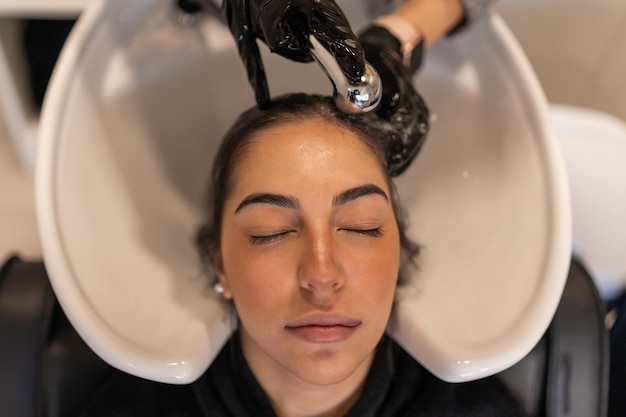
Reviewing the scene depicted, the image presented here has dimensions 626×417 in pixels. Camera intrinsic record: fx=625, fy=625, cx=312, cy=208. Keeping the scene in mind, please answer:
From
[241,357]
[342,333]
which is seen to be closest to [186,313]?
[241,357]

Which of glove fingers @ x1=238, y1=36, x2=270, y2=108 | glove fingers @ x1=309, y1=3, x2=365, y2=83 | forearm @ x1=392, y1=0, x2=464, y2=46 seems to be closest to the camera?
glove fingers @ x1=309, y1=3, x2=365, y2=83

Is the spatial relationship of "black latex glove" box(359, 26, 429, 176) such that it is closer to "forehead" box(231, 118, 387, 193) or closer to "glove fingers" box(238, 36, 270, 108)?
"forehead" box(231, 118, 387, 193)

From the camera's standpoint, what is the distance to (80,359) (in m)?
0.90

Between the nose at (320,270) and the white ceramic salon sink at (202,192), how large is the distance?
0.59 feet

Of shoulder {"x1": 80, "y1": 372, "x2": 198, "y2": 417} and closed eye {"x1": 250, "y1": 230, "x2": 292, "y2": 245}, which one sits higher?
closed eye {"x1": 250, "y1": 230, "x2": 292, "y2": 245}

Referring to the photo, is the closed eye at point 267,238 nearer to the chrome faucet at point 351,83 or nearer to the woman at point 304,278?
the woman at point 304,278

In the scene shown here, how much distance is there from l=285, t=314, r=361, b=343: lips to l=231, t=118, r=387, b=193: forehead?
16 centimetres

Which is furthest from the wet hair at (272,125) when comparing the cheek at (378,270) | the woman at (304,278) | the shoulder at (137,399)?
the shoulder at (137,399)

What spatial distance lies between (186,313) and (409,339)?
0.31 m

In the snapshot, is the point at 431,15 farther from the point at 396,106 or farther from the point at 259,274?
the point at 259,274

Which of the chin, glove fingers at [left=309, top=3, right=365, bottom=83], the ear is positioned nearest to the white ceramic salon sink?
the ear

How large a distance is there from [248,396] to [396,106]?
0.46 m

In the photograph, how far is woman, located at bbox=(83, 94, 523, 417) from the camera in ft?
2.40

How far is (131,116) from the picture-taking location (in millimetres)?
939
